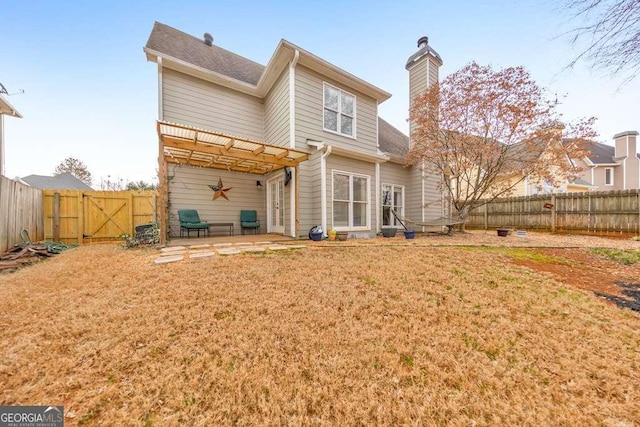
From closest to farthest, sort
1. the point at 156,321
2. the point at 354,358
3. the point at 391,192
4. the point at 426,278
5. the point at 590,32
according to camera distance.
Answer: the point at 354,358, the point at 156,321, the point at 590,32, the point at 426,278, the point at 391,192

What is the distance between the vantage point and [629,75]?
287 cm

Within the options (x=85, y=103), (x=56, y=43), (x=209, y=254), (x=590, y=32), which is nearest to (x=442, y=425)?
(x=209, y=254)

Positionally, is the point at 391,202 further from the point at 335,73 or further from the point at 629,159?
the point at 629,159

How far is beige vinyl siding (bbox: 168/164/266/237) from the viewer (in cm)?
707

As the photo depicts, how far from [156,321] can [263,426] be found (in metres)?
1.42

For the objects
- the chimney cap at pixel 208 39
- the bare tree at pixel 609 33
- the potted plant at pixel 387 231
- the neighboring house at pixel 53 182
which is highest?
the chimney cap at pixel 208 39

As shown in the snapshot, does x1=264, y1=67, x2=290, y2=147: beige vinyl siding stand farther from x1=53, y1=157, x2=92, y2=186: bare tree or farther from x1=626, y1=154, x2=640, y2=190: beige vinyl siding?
x1=53, y1=157, x2=92, y2=186: bare tree

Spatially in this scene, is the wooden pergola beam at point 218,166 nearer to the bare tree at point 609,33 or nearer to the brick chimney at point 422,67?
the brick chimney at point 422,67

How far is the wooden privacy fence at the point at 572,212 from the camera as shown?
7.74 m

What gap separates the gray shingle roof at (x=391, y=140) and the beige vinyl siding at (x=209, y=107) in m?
4.89

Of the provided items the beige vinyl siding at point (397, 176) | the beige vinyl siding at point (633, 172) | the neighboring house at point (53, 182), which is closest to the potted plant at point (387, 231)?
the beige vinyl siding at point (397, 176)

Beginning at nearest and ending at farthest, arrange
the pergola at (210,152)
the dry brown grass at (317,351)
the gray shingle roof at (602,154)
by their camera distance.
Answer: the dry brown grass at (317,351), the pergola at (210,152), the gray shingle roof at (602,154)

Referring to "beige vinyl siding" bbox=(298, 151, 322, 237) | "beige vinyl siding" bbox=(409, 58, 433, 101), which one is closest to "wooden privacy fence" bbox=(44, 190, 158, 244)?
"beige vinyl siding" bbox=(298, 151, 322, 237)

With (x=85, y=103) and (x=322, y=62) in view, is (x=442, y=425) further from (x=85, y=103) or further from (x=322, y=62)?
(x=85, y=103)
